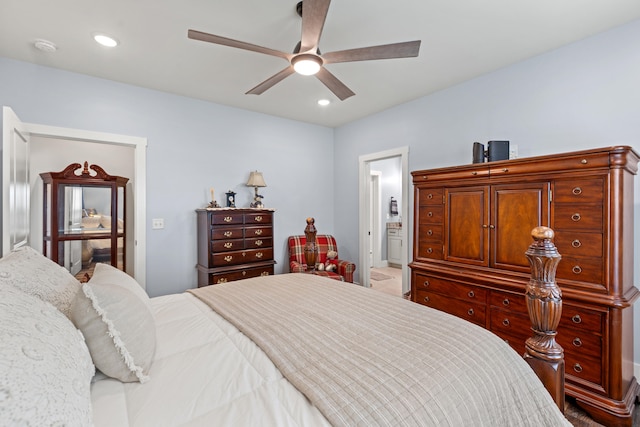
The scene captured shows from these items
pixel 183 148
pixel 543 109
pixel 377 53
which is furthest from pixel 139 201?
pixel 543 109

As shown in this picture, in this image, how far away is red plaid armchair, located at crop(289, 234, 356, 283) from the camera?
391 centimetres

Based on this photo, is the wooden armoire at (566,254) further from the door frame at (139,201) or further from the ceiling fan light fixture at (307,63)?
the door frame at (139,201)

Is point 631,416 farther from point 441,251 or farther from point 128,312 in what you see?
point 128,312

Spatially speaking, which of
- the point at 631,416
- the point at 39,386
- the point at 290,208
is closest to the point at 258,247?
the point at 290,208

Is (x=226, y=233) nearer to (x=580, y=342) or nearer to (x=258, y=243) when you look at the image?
(x=258, y=243)

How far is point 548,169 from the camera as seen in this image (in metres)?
2.09

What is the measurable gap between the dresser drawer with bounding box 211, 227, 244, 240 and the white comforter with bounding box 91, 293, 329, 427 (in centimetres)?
222

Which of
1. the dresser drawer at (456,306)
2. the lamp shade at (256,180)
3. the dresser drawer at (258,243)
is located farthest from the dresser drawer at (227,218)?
the dresser drawer at (456,306)

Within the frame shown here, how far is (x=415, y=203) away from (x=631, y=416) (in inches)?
80.6

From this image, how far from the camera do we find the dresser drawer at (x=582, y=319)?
1.86 meters

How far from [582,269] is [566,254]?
123mm

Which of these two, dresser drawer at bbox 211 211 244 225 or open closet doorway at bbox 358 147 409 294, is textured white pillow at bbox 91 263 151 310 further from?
open closet doorway at bbox 358 147 409 294

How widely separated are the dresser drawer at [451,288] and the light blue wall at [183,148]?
87.2 inches

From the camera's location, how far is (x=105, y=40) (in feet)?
7.75
